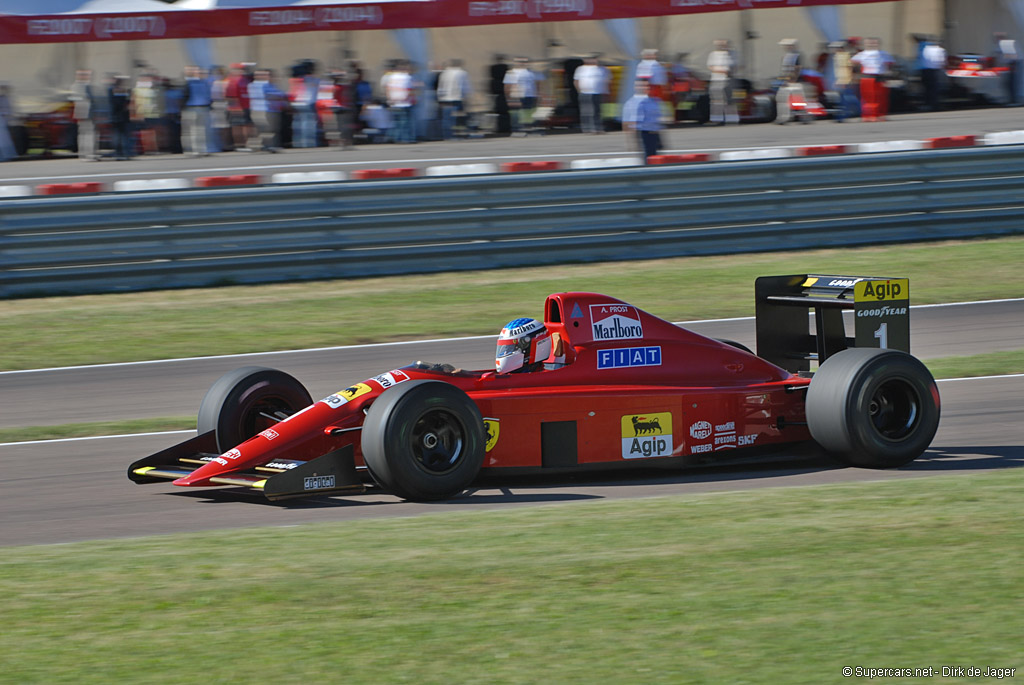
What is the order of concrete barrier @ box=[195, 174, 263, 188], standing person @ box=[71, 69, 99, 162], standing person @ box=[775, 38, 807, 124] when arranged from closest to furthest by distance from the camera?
concrete barrier @ box=[195, 174, 263, 188], standing person @ box=[71, 69, 99, 162], standing person @ box=[775, 38, 807, 124]

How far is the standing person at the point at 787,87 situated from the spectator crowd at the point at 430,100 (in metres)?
0.02

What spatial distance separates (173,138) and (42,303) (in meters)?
13.2

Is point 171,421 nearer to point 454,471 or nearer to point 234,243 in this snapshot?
point 454,471

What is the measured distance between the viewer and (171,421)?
1105cm

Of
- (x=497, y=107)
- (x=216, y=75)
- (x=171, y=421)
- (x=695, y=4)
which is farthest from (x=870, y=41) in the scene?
(x=171, y=421)

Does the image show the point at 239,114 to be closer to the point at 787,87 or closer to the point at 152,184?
the point at 152,184

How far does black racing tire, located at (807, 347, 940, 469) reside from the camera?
28.5 ft

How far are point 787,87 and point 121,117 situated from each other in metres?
14.0

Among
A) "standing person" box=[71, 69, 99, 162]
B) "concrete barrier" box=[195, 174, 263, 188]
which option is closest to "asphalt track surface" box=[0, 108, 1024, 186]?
"standing person" box=[71, 69, 99, 162]

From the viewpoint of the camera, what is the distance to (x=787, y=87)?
3134 cm

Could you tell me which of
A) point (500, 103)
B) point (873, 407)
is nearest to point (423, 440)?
point (873, 407)

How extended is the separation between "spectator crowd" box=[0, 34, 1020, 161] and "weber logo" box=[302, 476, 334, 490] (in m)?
17.9

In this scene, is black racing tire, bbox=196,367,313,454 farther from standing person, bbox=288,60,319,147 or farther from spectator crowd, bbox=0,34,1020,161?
standing person, bbox=288,60,319,147

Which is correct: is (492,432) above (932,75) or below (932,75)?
below
